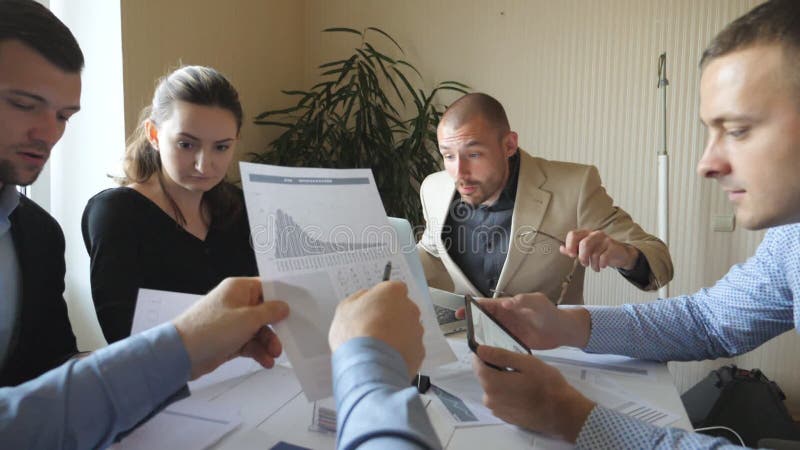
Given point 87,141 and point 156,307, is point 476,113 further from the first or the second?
point 87,141

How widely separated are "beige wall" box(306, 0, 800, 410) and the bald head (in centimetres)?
113

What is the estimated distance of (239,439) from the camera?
795mm

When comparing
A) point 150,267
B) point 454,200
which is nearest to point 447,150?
point 454,200

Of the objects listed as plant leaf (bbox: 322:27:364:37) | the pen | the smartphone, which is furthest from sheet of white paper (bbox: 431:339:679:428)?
plant leaf (bbox: 322:27:364:37)

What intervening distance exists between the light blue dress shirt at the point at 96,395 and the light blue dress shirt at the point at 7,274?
0.49 meters

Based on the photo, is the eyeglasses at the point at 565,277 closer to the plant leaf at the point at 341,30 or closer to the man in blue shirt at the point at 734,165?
the man in blue shirt at the point at 734,165

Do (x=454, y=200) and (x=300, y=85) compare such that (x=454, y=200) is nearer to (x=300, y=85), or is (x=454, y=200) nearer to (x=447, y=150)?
(x=447, y=150)

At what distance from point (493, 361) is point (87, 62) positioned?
1.94 meters

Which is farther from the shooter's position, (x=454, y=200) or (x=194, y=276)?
(x=454, y=200)

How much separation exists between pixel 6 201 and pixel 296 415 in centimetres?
74

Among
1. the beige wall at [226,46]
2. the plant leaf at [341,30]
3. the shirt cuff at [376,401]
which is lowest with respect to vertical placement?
the shirt cuff at [376,401]

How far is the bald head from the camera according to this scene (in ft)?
6.04

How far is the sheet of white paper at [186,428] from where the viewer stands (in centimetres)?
78

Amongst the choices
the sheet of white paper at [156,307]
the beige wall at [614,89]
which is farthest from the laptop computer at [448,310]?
the beige wall at [614,89]
